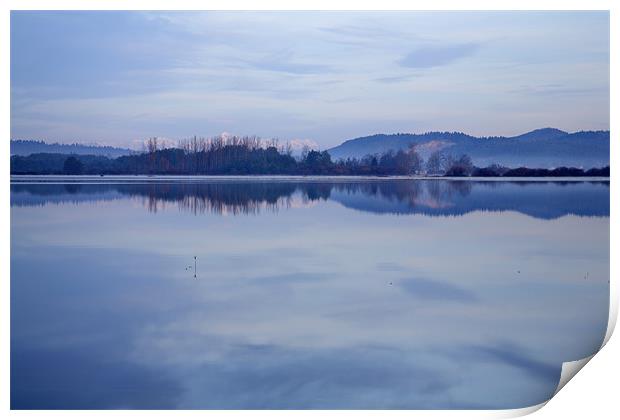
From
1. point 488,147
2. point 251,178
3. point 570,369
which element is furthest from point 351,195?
point 570,369

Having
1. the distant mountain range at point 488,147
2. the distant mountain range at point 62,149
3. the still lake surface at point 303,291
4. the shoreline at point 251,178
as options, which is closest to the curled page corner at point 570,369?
the still lake surface at point 303,291

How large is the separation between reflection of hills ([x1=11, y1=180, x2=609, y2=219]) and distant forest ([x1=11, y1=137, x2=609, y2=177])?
12 cm

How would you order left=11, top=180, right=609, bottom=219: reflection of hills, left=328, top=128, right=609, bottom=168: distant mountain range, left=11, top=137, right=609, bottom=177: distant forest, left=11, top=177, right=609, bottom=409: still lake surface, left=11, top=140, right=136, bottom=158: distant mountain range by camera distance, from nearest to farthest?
left=11, top=177, right=609, bottom=409: still lake surface < left=11, top=140, right=136, bottom=158: distant mountain range < left=328, top=128, right=609, bottom=168: distant mountain range < left=11, top=137, right=609, bottom=177: distant forest < left=11, top=180, right=609, bottom=219: reflection of hills

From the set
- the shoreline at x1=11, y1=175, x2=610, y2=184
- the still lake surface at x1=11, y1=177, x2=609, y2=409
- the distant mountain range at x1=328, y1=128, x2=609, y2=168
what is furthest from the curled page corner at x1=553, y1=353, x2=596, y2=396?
the shoreline at x1=11, y1=175, x2=610, y2=184

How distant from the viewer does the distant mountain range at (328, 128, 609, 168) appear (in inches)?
244

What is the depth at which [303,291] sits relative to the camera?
5.38 meters

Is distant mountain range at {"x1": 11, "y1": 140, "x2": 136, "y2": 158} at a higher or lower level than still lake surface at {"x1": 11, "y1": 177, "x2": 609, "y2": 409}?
higher

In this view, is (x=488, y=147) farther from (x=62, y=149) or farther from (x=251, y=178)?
(x=62, y=149)

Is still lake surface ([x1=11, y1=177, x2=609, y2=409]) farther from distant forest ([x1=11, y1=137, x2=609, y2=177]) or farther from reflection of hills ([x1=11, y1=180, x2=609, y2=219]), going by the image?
distant forest ([x1=11, y1=137, x2=609, y2=177])

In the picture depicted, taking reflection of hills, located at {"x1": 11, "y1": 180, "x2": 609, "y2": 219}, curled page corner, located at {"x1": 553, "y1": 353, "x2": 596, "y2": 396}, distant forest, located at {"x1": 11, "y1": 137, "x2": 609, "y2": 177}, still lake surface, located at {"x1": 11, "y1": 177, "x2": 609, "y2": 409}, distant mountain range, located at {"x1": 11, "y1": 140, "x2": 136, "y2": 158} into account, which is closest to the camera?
still lake surface, located at {"x1": 11, "y1": 177, "x2": 609, "y2": 409}

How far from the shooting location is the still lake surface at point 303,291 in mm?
4523

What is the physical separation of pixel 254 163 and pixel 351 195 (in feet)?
3.40

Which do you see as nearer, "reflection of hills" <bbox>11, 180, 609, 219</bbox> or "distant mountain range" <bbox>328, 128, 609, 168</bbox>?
"distant mountain range" <bbox>328, 128, 609, 168</bbox>

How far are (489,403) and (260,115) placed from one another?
3259 mm
